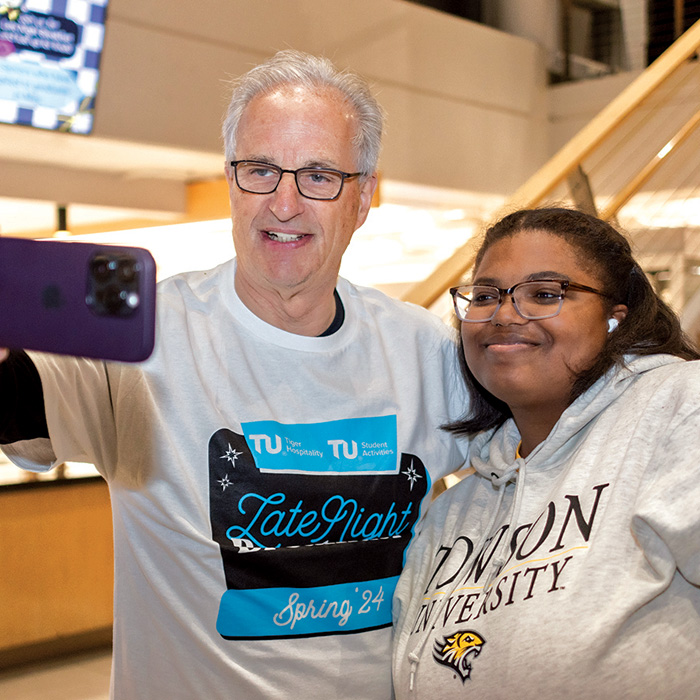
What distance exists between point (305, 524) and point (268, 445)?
0.50ft

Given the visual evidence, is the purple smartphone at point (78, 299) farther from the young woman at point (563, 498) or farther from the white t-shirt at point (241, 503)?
the young woman at point (563, 498)

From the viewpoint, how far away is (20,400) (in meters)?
1.17

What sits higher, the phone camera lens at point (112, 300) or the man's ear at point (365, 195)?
the man's ear at point (365, 195)

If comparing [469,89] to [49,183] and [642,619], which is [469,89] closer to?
[49,183]

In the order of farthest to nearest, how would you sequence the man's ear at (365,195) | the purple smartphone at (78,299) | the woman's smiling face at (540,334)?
the man's ear at (365,195) < the woman's smiling face at (540,334) < the purple smartphone at (78,299)

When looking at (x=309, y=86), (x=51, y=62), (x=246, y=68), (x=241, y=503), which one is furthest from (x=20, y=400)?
(x=246, y=68)

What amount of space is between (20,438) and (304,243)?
0.61 m

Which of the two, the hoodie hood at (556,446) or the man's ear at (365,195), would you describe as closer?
the hoodie hood at (556,446)

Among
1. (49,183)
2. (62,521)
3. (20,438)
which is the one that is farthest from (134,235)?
(20,438)

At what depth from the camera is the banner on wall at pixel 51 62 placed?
14.7ft

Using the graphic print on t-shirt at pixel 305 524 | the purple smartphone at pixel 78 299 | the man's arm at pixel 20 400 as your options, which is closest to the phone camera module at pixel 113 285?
the purple smartphone at pixel 78 299

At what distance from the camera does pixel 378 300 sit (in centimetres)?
182

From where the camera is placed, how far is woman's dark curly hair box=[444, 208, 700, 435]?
1.50 m

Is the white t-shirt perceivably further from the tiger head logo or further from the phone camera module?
the phone camera module
